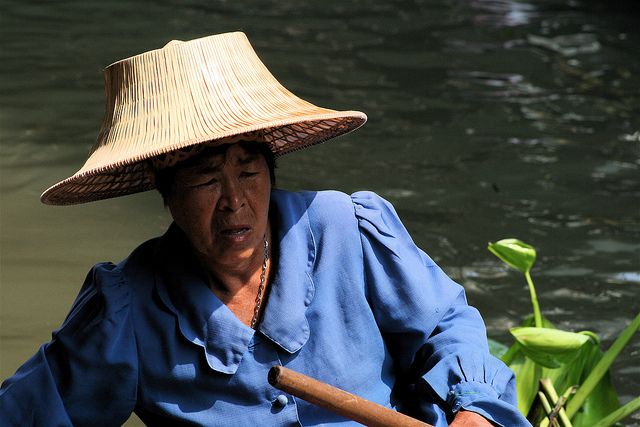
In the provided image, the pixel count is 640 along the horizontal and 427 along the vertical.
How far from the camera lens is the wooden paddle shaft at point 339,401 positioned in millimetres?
1622

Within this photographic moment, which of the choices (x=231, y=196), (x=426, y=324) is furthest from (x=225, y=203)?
(x=426, y=324)

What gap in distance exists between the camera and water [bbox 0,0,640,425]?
Answer: 4047mm

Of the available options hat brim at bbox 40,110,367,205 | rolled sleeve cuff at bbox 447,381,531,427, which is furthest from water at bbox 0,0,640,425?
rolled sleeve cuff at bbox 447,381,531,427

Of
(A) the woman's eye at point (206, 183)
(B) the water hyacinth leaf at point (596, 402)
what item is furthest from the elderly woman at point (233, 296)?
(B) the water hyacinth leaf at point (596, 402)

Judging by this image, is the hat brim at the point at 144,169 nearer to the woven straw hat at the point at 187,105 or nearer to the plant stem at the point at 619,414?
the woven straw hat at the point at 187,105

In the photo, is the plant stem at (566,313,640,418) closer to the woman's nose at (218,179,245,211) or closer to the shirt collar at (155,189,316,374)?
the shirt collar at (155,189,316,374)

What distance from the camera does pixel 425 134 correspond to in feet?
17.6

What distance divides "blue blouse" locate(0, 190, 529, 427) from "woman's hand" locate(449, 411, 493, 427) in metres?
0.02

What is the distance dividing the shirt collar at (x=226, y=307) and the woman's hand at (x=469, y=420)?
30cm

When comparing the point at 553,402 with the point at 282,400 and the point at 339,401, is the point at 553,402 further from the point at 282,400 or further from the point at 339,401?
the point at 339,401

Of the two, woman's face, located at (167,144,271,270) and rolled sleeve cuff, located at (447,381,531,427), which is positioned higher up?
woman's face, located at (167,144,271,270)

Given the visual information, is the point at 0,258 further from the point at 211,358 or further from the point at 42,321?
the point at 211,358

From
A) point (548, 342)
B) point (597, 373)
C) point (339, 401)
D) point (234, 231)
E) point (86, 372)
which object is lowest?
point (597, 373)

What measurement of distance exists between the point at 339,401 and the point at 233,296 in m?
0.45
